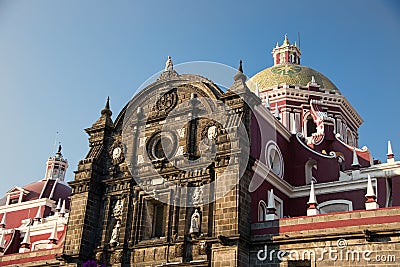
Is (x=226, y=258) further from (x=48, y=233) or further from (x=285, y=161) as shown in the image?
(x=48, y=233)

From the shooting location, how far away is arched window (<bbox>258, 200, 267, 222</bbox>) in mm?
24638

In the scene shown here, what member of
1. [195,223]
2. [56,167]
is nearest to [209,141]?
[195,223]

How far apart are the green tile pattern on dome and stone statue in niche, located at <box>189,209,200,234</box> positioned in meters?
17.6

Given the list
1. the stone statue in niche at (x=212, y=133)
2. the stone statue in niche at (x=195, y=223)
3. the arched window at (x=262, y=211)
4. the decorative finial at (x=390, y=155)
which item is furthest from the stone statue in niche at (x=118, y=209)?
the decorative finial at (x=390, y=155)

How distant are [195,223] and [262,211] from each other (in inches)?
126

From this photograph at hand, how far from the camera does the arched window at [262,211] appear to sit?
2464 centimetres

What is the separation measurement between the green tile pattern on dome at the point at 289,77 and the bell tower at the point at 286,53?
2.98 meters

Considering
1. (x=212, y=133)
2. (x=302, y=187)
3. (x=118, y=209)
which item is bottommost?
(x=118, y=209)

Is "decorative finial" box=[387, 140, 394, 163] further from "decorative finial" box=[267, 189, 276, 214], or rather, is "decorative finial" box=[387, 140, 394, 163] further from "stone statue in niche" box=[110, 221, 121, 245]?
"stone statue in niche" box=[110, 221, 121, 245]

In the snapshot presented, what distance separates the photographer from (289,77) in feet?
133

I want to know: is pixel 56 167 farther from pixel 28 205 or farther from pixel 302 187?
pixel 302 187

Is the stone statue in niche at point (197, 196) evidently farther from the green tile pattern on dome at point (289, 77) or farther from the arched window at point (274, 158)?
the green tile pattern on dome at point (289, 77)

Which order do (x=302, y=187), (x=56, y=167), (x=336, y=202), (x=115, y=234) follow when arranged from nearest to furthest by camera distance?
(x=336, y=202), (x=115, y=234), (x=302, y=187), (x=56, y=167)

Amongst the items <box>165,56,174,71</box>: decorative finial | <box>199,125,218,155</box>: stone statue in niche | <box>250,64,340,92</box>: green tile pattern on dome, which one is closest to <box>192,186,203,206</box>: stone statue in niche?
<box>199,125,218,155</box>: stone statue in niche
